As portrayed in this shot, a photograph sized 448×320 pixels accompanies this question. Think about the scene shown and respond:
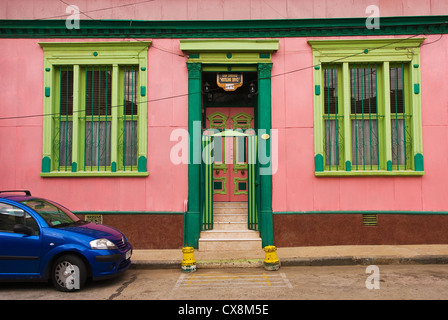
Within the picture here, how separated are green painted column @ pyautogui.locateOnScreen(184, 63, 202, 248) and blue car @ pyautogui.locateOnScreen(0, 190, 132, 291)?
2939mm

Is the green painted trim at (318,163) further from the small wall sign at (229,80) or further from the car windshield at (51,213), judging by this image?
the car windshield at (51,213)

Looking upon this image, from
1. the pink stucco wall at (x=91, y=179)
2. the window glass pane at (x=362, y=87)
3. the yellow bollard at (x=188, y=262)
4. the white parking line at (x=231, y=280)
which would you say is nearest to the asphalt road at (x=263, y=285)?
the white parking line at (x=231, y=280)

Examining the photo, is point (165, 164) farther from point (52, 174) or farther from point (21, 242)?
point (21, 242)

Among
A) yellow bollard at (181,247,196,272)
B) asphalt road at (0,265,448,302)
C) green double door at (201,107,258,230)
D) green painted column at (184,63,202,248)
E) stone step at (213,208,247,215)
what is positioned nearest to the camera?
asphalt road at (0,265,448,302)

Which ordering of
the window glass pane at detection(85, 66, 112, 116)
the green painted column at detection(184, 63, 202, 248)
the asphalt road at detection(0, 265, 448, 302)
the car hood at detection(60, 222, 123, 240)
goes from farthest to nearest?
the window glass pane at detection(85, 66, 112, 116) < the green painted column at detection(184, 63, 202, 248) < the car hood at detection(60, 222, 123, 240) < the asphalt road at detection(0, 265, 448, 302)

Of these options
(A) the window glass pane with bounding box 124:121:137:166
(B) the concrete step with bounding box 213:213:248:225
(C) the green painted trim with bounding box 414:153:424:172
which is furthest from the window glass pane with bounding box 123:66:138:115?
(C) the green painted trim with bounding box 414:153:424:172

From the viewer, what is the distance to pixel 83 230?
6.53 metres

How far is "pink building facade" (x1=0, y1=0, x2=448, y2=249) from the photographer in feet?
30.4

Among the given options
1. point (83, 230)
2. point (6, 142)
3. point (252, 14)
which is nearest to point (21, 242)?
point (83, 230)

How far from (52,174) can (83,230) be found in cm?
350

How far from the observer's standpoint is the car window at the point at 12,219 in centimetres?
626

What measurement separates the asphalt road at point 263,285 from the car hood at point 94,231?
0.85 m

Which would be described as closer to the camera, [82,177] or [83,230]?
[83,230]

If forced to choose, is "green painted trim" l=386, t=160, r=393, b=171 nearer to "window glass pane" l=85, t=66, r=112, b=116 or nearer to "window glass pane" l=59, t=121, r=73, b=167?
"window glass pane" l=85, t=66, r=112, b=116
